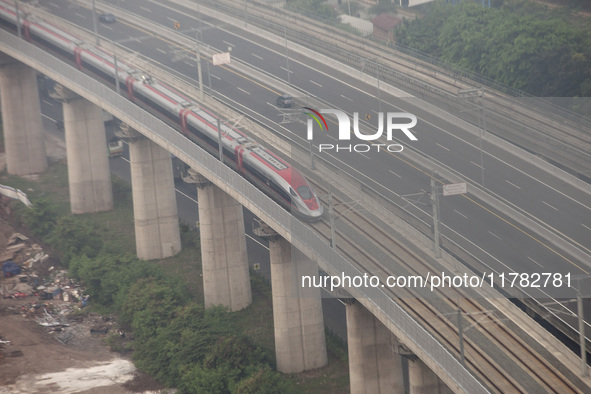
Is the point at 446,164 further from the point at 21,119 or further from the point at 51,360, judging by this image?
the point at 21,119

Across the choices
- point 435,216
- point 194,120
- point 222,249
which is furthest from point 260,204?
point 194,120

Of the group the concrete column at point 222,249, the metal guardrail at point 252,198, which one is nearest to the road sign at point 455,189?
the metal guardrail at point 252,198

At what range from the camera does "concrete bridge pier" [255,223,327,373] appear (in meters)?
79.6

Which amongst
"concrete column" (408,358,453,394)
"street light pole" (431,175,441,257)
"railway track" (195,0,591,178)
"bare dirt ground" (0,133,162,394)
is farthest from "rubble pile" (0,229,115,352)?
"railway track" (195,0,591,178)

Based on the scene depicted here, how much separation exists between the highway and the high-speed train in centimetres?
882

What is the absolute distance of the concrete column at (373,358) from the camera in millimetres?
71062

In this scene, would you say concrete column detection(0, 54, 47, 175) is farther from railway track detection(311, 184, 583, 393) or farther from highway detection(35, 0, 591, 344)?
railway track detection(311, 184, 583, 393)

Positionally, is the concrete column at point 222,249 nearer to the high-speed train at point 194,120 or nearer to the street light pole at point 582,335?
the high-speed train at point 194,120

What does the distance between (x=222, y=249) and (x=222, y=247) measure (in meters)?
0.19

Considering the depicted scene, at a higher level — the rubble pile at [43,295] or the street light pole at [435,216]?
the street light pole at [435,216]

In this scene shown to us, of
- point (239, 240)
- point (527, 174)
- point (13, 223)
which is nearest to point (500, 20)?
point (527, 174)

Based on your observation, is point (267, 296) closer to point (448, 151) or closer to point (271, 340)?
point (271, 340)

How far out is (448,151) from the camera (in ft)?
310

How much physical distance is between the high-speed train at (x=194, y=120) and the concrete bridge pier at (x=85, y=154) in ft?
13.8
